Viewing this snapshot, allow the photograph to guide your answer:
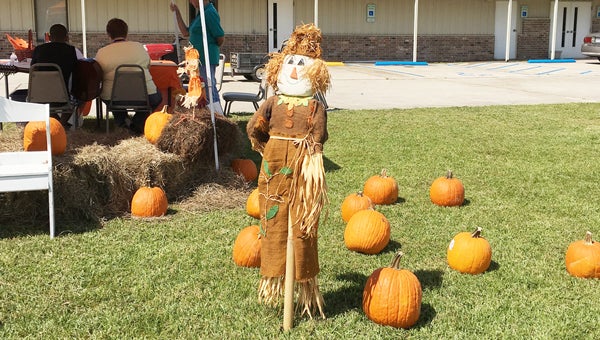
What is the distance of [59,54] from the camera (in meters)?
7.39

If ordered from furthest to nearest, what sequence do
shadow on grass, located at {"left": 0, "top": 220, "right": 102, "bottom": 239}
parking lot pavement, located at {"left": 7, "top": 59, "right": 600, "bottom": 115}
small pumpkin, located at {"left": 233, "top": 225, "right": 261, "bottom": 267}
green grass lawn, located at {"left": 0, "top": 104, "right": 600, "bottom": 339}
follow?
parking lot pavement, located at {"left": 7, "top": 59, "right": 600, "bottom": 115}, shadow on grass, located at {"left": 0, "top": 220, "right": 102, "bottom": 239}, small pumpkin, located at {"left": 233, "top": 225, "right": 261, "bottom": 267}, green grass lawn, located at {"left": 0, "top": 104, "right": 600, "bottom": 339}

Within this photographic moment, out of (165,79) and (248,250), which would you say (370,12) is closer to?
(165,79)

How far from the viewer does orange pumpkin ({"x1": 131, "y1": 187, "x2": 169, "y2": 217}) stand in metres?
5.70

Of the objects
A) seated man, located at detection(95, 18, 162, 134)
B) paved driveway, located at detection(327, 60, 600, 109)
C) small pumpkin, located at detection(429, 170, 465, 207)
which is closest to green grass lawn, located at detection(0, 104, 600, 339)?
small pumpkin, located at detection(429, 170, 465, 207)

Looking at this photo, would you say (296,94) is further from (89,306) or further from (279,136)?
(89,306)

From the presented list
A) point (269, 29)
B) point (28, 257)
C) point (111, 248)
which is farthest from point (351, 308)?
point (269, 29)

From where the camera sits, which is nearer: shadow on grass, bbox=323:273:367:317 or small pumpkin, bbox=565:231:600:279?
shadow on grass, bbox=323:273:367:317

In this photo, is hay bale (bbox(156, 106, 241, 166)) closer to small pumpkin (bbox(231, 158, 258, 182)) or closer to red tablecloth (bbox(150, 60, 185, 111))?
small pumpkin (bbox(231, 158, 258, 182))

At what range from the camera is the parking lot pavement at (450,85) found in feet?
48.0

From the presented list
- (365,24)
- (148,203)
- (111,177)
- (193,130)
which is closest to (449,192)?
(193,130)

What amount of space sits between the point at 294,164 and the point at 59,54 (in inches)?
192

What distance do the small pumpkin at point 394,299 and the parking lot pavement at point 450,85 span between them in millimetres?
8731

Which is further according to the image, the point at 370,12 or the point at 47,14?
the point at 370,12

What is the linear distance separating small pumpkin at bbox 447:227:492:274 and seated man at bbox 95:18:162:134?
14.1 feet
